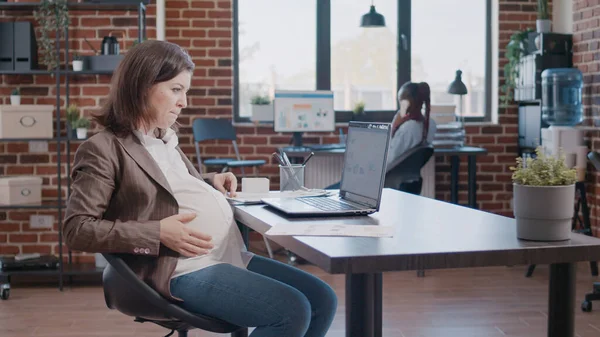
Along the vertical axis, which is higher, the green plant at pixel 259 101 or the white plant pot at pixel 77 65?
the white plant pot at pixel 77 65

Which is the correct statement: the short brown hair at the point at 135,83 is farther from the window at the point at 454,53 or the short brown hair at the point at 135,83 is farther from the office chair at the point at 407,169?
the window at the point at 454,53

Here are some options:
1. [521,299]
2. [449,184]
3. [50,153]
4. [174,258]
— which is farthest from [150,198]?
[449,184]

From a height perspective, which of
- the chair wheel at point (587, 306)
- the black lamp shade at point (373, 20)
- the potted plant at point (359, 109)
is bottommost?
the chair wheel at point (587, 306)

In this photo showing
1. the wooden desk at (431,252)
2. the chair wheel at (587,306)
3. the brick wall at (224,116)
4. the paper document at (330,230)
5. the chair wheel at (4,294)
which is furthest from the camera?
the brick wall at (224,116)

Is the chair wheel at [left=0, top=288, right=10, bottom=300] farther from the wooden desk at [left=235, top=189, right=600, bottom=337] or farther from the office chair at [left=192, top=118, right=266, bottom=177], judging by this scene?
the wooden desk at [left=235, top=189, right=600, bottom=337]

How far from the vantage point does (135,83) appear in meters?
2.01

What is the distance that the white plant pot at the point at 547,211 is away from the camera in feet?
5.29

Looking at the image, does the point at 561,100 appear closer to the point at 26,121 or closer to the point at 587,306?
the point at 587,306

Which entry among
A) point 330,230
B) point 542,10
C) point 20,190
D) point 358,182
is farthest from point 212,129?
point 330,230

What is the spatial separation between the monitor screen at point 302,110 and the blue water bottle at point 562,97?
155 centimetres

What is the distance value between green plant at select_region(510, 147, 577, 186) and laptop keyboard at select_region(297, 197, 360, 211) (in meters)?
0.58

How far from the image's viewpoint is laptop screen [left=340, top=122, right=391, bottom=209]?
2107mm

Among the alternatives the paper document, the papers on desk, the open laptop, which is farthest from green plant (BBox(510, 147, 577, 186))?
the papers on desk

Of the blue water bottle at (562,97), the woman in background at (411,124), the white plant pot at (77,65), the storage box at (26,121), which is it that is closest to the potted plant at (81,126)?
the storage box at (26,121)
